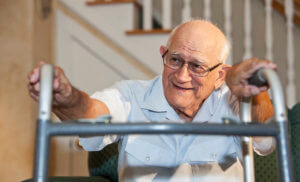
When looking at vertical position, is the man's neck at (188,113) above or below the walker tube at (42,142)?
above

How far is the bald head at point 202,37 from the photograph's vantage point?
160 cm

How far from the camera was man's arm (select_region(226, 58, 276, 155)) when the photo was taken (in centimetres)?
109

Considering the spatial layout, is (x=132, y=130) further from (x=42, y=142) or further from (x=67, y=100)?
(x=67, y=100)

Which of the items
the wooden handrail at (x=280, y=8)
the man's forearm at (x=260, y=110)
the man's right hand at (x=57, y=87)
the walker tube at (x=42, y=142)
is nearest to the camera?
the walker tube at (x=42, y=142)

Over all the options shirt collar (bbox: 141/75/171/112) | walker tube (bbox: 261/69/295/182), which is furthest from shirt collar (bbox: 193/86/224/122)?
walker tube (bbox: 261/69/295/182)

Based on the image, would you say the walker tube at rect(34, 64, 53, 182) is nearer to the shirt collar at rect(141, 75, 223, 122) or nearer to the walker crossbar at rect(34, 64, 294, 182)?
the walker crossbar at rect(34, 64, 294, 182)

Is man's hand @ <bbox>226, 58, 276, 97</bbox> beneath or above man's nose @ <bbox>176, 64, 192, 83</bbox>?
beneath

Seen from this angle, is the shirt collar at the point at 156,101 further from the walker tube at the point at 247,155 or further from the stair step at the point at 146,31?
the stair step at the point at 146,31

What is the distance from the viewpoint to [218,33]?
5.44 ft

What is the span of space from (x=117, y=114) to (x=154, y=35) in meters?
1.18

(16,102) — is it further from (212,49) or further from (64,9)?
(212,49)

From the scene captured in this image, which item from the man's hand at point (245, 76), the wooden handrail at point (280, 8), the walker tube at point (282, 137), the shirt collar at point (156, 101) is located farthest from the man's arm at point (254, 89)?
the wooden handrail at point (280, 8)

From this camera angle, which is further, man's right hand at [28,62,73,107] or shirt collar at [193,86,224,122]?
shirt collar at [193,86,224,122]

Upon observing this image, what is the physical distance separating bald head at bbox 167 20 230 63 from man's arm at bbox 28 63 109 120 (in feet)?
1.40
